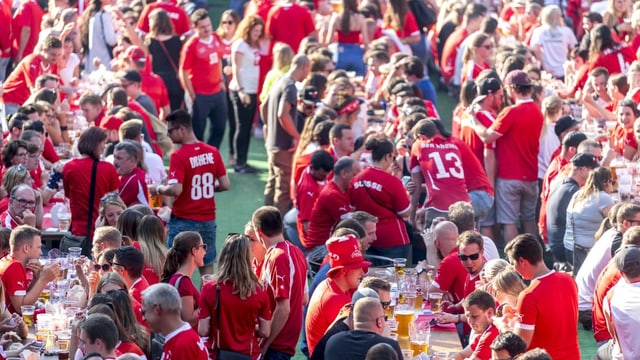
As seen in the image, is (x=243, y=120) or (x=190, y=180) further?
(x=243, y=120)

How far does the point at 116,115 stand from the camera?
12.0 meters

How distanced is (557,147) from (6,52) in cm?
784

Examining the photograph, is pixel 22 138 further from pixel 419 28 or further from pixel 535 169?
pixel 419 28

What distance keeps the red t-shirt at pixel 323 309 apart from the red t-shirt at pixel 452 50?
29.7 ft

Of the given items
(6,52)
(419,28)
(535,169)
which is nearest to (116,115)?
(535,169)

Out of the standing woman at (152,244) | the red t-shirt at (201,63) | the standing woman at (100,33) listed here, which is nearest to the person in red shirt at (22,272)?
the standing woman at (152,244)

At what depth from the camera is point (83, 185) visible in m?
10.1

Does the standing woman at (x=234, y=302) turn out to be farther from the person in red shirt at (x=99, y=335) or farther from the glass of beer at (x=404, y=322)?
the person in red shirt at (x=99, y=335)

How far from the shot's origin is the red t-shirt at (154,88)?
1405 centimetres

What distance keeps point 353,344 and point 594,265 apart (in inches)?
131

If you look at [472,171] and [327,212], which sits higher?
[472,171]

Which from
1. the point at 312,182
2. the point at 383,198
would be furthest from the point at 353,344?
the point at 312,182

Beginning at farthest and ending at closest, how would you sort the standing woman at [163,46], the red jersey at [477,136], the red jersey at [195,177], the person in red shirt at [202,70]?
1. the standing woman at [163,46]
2. the person in red shirt at [202,70]
3. the red jersey at [477,136]
4. the red jersey at [195,177]

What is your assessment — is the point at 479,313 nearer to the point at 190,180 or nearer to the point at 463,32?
the point at 190,180
